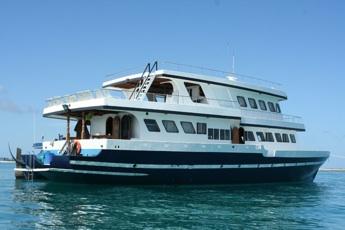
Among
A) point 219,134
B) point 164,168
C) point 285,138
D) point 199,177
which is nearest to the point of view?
point 164,168

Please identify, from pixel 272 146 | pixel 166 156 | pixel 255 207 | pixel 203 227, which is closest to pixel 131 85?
pixel 166 156

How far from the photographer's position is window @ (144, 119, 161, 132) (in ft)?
63.1

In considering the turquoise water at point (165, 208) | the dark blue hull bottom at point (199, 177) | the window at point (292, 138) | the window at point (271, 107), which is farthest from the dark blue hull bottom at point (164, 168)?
the window at point (271, 107)

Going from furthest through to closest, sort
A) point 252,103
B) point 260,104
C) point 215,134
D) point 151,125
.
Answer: point 260,104 → point 252,103 → point 215,134 → point 151,125

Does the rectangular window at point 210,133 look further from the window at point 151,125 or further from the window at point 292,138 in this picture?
the window at point 292,138

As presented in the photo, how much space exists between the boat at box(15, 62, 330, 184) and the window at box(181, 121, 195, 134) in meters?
0.05

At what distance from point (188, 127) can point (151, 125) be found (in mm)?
1951

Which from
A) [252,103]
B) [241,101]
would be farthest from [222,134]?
[252,103]

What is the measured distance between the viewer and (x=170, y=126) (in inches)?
781

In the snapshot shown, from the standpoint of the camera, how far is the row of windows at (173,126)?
19281mm

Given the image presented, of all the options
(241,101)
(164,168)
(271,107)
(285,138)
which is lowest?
(164,168)

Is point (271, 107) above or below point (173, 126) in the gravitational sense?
above

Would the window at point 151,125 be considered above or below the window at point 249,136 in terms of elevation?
above

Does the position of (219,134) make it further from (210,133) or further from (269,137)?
(269,137)
